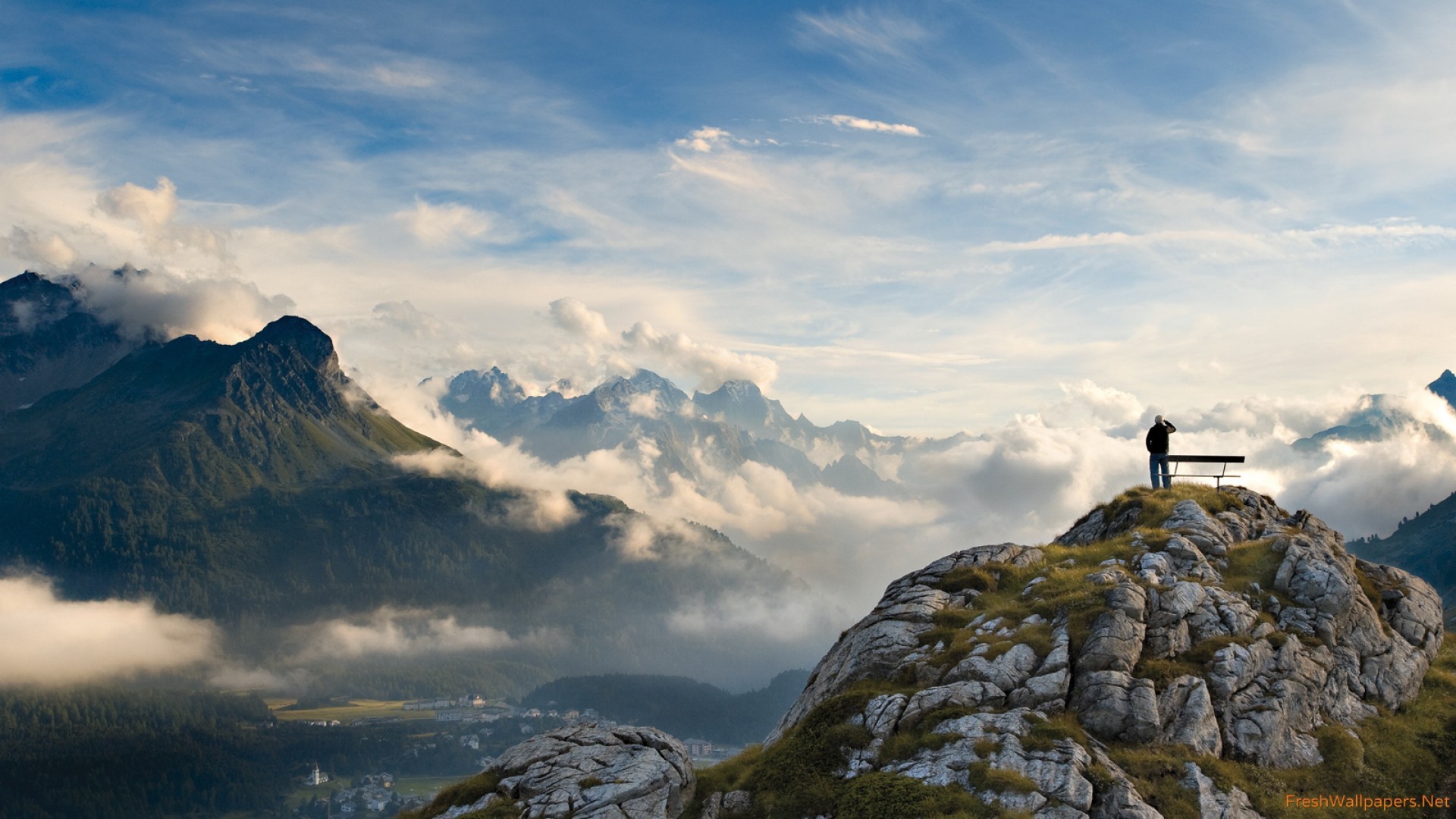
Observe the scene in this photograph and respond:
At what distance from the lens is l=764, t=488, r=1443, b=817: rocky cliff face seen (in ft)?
108

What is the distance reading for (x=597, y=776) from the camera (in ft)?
120

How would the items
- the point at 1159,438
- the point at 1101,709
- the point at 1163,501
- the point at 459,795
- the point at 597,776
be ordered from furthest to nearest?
the point at 1159,438 → the point at 1163,501 → the point at 459,795 → the point at 597,776 → the point at 1101,709

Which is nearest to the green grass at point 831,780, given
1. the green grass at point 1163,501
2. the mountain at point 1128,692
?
the mountain at point 1128,692

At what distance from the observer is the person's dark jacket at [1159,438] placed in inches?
2196

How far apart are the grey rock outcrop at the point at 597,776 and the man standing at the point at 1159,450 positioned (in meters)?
37.8

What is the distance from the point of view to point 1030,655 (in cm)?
3791

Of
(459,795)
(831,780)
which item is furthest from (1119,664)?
(459,795)

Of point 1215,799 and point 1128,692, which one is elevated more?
point 1128,692

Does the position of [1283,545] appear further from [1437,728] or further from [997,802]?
[997,802]

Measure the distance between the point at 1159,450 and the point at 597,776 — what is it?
4298 centimetres

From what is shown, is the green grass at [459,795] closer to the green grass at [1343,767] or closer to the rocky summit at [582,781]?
the rocky summit at [582,781]

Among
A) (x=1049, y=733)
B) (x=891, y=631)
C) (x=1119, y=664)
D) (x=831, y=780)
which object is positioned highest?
(x=891, y=631)

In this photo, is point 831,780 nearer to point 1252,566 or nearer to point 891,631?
point 891,631

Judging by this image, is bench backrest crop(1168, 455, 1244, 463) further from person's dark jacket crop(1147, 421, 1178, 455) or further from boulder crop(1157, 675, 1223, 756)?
boulder crop(1157, 675, 1223, 756)
